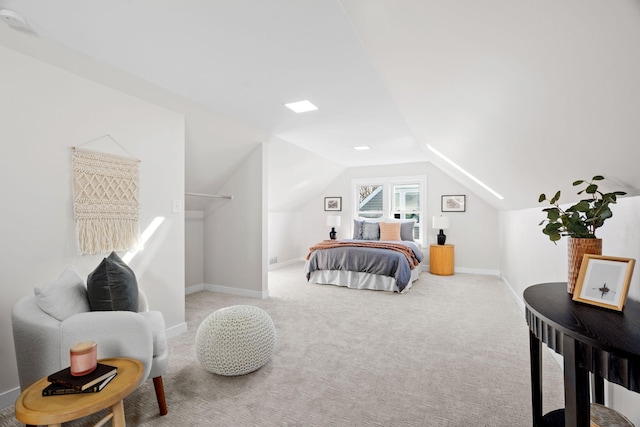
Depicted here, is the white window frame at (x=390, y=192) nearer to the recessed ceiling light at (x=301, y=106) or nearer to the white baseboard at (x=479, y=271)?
the white baseboard at (x=479, y=271)

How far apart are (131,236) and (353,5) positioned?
2.42 m

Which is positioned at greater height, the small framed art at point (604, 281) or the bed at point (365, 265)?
the small framed art at point (604, 281)

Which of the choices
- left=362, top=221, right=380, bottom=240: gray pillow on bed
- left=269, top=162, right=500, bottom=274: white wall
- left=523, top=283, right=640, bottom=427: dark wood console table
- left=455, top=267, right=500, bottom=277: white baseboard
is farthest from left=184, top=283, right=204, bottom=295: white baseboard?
left=455, top=267, right=500, bottom=277: white baseboard

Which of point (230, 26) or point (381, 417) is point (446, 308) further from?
point (230, 26)

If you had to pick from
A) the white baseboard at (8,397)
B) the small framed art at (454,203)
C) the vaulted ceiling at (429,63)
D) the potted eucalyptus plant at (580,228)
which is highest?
the vaulted ceiling at (429,63)

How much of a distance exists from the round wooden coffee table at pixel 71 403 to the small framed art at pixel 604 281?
1.87 m

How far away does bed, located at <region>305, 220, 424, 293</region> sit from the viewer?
14.6 feet

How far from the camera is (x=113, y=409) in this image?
4.35 ft

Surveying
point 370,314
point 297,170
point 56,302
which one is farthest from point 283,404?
point 297,170

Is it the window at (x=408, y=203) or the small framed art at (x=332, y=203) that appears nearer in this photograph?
the window at (x=408, y=203)

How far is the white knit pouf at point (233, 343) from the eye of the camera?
212cm

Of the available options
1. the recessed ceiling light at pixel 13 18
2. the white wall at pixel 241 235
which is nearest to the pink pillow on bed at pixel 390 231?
the white wall at pixel 241 235

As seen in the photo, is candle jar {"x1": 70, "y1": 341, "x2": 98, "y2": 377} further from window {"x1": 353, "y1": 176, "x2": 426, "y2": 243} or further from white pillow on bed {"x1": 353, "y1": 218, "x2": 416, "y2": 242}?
window {"x1": 353, "y1": 176, "x2": 426, "y2": 243}

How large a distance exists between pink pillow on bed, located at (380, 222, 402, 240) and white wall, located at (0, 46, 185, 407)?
4.17m
